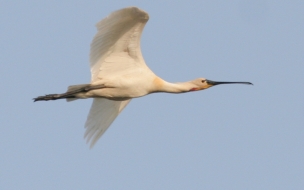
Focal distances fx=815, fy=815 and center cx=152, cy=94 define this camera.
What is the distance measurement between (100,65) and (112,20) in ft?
4.88

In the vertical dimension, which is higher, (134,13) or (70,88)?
(134,13)

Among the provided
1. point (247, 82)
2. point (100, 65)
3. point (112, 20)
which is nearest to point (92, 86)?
point (100, 65)

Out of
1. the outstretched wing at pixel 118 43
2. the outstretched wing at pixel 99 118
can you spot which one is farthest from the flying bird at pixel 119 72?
the outstretched wing at pixel 99 118

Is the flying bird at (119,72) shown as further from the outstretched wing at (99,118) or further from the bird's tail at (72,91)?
the outstretched wing at (99,118)

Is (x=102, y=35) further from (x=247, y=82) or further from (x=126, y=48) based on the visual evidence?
(x=247, y=82)

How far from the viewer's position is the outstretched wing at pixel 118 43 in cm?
1822

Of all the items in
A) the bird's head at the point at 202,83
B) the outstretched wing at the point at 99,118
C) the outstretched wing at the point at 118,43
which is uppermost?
the outstretched wing at the point at 118,43

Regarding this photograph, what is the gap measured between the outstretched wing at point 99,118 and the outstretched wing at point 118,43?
1.91 meters

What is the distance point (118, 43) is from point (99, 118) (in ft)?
9.59

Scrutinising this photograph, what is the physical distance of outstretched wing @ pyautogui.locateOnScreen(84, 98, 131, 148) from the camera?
69.5 ft

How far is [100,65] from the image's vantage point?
1933 centimetres

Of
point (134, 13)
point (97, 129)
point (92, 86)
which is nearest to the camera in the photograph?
point (134, 13)

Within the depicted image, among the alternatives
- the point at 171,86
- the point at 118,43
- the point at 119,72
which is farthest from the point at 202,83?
the point at 118,43

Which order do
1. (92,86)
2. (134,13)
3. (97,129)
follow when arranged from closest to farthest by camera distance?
(134,13), (92,86), (97,129)
